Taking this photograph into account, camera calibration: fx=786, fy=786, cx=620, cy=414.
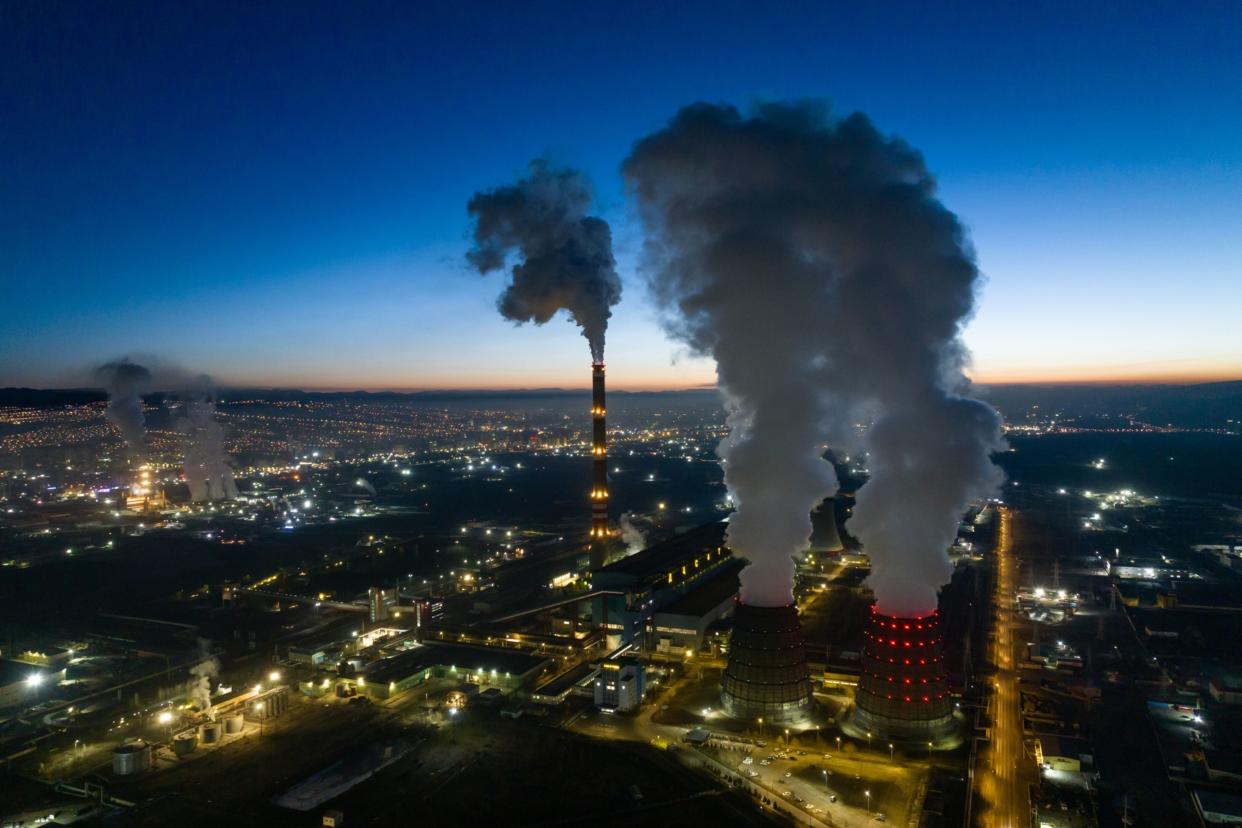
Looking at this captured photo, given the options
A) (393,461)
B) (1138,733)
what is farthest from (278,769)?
(393,461)

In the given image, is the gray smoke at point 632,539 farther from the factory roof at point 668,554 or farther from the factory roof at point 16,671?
the factory roof at point 16,671

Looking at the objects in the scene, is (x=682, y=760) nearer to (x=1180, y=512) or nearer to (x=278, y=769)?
(x=278, y=769)

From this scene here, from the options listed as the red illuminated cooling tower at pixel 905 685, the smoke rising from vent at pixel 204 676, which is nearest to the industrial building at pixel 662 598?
the red illuminated cooling tower at pixel 905 685

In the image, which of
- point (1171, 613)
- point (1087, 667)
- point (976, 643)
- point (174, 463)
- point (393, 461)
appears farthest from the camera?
point (393, 461)

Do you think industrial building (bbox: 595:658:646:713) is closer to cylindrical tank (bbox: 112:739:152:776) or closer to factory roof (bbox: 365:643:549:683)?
factory roof (bbox: 365:643:549:683)

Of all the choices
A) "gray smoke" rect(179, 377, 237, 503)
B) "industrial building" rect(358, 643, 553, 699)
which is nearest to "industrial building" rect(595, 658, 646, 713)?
"industrial building" rect(358, 643, 553, 699)
